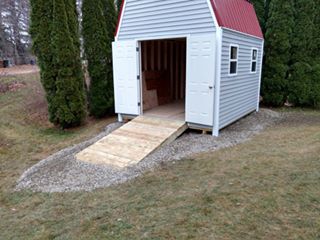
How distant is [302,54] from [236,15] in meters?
4.07

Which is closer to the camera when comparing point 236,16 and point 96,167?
point 96,167

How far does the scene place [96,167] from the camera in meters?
4.59

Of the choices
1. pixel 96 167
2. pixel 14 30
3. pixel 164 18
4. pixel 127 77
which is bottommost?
pixel 96 167

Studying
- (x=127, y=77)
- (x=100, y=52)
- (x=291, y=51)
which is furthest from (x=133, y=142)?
(x=291, y=51)

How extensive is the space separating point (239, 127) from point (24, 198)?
17.2ft

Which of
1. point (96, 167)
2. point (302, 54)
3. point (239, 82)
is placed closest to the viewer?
point (96, 167)

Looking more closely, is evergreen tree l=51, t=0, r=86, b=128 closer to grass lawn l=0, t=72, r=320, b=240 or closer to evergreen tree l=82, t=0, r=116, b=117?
evergreen tree l=82, t=0, r=116, b=117

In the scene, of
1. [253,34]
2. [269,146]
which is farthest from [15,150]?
[253,34]

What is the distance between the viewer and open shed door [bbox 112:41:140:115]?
670 centimetres

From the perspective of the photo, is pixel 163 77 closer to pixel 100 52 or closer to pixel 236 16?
pixel 100 52

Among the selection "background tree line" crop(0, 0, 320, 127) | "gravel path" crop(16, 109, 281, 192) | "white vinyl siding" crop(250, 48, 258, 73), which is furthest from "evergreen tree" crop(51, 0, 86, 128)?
"white vinyl siding" crop(250, 48, 258, 73)

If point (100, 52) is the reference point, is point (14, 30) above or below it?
above

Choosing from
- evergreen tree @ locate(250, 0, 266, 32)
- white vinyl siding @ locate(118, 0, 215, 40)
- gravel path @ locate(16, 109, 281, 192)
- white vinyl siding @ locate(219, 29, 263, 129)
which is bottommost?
gravel path @ locate(16, 109, 281, 192)

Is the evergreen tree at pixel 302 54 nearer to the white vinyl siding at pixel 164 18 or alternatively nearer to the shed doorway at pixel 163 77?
the shed doorway at pixel 163 77
